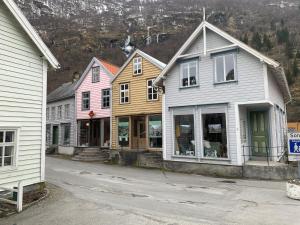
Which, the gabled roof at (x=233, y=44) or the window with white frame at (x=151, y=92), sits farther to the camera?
the window with white frame at (x=151, y=92)

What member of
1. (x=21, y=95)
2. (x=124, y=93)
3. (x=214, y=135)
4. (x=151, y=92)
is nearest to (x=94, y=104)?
(x=124, y=93)

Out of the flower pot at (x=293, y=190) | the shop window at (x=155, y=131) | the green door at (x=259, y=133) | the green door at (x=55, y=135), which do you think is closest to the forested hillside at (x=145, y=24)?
the green door at (x=55, y=135)

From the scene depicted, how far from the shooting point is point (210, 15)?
8444 cm

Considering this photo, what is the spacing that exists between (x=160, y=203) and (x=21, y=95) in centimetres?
611

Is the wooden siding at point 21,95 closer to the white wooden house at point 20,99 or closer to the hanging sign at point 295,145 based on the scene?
the white wooden house at point 20,99

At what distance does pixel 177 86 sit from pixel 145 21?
83.4 m

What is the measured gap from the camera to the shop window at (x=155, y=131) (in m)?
20.3

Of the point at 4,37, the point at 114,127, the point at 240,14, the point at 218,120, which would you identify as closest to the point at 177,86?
the point at 218,120

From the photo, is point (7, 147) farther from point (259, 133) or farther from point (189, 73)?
point (259, 133)

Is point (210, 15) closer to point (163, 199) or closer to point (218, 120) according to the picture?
point (218, 120)

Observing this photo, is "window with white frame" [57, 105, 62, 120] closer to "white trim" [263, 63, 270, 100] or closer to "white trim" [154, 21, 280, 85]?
"white trim" [154, 21, 280, 85]

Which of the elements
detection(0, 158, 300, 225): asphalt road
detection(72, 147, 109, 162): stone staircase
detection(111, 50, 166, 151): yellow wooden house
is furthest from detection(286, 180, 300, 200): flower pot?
detection(72, 147, 109, 162): stone staircase

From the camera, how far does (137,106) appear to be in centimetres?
2155

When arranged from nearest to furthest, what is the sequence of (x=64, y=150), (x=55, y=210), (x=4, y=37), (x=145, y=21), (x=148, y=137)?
1. (x=55, y=210)
2. (x=4, y=37)
3. (x=148, y=137)
4. (x=64, y=150)
5. (x=145, y=21)
